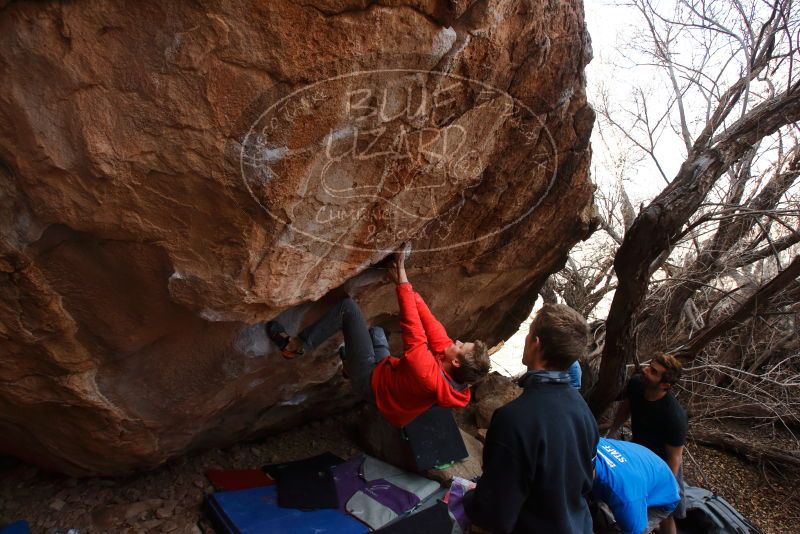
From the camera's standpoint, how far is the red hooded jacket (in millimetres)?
2512

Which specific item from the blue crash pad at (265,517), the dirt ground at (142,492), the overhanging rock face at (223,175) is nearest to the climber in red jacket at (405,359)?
the overhanging rock face at (223,175)

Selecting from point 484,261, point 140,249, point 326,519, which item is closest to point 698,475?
point 484,261

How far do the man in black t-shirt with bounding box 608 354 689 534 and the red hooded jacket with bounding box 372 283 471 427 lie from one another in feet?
3.93

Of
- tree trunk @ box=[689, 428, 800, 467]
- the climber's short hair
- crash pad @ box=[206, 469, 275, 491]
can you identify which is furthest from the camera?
tree trunk @ box=[689, 428, 800, 467]

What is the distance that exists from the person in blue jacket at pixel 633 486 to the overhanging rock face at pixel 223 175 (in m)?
1.37

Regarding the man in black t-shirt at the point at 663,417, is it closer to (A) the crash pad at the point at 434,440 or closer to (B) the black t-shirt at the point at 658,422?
(B) the black t-shirt at the point at 658,422

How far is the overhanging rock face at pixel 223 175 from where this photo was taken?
5.49ft

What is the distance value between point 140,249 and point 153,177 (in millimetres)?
377

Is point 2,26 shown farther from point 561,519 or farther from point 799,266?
point 799,266

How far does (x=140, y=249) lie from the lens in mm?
2141

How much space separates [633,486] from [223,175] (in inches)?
83.8

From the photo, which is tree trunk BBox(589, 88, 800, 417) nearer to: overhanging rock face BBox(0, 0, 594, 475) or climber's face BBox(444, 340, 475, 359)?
overhanging rock face BBox(0, 0, 594, 475)

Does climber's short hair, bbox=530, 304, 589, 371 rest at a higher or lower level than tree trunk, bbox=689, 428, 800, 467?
higher

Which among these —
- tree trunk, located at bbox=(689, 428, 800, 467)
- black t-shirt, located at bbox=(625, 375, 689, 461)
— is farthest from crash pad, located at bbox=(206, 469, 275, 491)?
tree trunk, located at bbox=(689, 428, 800, 467)
